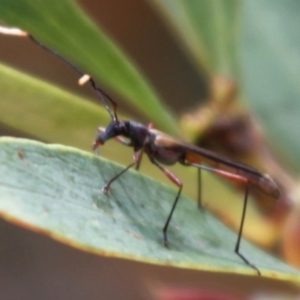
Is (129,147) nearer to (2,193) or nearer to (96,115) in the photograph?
(96,115)

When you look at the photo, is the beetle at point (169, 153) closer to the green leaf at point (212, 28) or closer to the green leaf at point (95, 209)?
the green leaf at point (95, 209)

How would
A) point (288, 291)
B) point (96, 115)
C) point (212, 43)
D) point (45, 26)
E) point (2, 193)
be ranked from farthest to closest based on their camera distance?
1. point (212, 43)
2. point (288, 291)
3. point (96, 115)
4. point (45, 26)
5. point (2, 193)

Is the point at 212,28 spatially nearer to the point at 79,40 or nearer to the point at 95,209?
the point at 79,40

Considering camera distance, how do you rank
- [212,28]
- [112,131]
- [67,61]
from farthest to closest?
[212,28]
[112,131]
[67,61]

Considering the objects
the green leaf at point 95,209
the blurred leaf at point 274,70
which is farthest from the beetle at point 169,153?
the blurred leaf at point 274,70

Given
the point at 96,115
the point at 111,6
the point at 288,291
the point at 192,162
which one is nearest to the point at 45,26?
the point at 96,115

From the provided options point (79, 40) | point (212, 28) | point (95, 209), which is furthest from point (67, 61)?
point (212, 28)

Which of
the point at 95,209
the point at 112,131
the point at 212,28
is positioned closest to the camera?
the point at 95,209

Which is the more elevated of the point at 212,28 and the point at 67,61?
the point at 212,28
